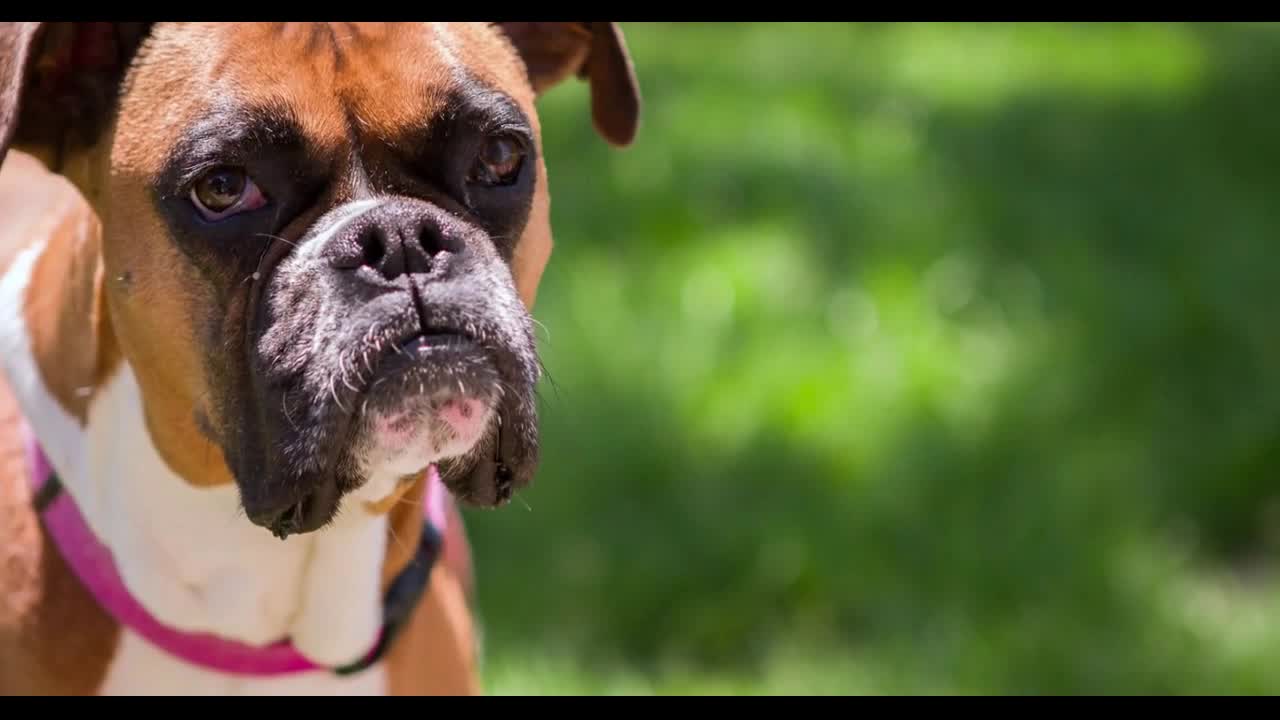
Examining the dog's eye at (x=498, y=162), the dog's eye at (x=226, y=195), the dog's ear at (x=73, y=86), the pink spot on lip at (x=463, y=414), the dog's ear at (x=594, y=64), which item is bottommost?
the dog's ear at (x=73, y=86)

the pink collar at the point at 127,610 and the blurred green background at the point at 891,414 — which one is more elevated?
the blurred green background at the point at 891,414

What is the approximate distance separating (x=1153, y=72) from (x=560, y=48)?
5.48 meters

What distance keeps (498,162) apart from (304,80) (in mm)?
312

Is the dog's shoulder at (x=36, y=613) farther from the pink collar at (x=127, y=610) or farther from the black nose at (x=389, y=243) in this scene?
the black nose at (x=389, y=243)

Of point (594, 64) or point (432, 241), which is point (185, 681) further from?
point (594, 64)

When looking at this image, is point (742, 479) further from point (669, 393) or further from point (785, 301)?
point (785, 301)

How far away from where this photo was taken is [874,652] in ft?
13.9

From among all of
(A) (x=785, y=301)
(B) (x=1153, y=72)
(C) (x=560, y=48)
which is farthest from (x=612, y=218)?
(B) (x=1153, y=72)

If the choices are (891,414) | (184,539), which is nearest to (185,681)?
(184,539)

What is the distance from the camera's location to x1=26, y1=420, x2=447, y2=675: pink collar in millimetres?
2668

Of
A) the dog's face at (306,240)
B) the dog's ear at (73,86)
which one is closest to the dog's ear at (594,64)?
the dog's face at (306,240)

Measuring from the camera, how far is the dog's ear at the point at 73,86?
2.54 meters
